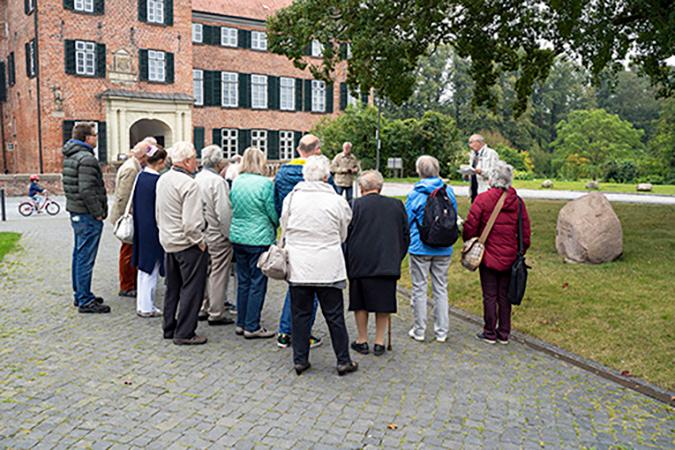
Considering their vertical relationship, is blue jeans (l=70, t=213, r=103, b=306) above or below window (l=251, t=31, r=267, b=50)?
below

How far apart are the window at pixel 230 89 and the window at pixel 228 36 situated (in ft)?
5.99

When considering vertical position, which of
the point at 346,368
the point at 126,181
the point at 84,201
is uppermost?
the point at 126,181

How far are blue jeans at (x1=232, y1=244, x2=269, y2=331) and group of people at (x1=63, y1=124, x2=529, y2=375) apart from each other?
0.04ft

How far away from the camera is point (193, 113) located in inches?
1460

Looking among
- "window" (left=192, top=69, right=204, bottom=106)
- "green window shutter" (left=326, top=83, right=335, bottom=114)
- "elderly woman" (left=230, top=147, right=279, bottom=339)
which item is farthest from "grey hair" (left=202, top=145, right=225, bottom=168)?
"green window shutter" (left=326, top=83, right=335, bottom=114)

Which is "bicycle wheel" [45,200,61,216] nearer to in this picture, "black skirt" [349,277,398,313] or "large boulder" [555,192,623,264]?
"large boulder" [555,192,623,264]

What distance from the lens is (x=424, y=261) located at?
6754 millimetres

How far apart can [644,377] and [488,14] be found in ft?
33.6

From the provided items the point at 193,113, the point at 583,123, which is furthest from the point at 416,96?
the point at 193,113

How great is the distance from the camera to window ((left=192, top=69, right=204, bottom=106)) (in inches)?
1468

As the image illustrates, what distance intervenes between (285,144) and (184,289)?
34505mm

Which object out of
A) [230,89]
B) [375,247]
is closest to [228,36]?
[230,89]

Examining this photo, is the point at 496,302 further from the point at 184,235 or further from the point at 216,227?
the point at 184,235

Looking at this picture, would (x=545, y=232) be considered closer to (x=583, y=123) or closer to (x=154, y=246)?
(x=154, y=246)
